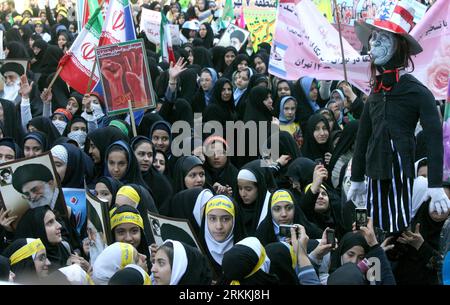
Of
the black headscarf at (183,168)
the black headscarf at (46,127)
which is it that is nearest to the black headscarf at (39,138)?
the black headscarf at (46,127)

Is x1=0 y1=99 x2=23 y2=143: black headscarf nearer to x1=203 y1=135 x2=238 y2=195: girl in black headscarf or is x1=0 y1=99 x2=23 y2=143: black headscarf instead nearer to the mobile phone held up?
x1=203 y1=135 x2=238 y2=195: girl in black headscarf

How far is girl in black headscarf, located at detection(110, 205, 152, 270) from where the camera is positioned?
5.70 meters

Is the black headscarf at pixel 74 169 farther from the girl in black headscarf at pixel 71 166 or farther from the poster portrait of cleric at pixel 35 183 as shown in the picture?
the poster portrait of cleric at pixel 35 183

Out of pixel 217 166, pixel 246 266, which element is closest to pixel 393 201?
pixel 246 266

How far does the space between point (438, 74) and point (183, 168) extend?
2301 millimetres

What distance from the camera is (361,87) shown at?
866 centimetres

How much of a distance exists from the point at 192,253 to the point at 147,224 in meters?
1.39

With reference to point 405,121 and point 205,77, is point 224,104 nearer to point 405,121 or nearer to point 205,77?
point 205,77

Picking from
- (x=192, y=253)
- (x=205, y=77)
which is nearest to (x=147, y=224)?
(x=192, y=253)

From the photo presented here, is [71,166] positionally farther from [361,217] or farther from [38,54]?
[38,54]

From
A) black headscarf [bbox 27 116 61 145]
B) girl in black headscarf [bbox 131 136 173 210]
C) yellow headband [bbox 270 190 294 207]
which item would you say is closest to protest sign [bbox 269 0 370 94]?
girl in black headscarf [bbox 131 136 173 210]

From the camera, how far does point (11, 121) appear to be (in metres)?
9.03

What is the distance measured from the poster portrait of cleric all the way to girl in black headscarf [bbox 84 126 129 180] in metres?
1.69

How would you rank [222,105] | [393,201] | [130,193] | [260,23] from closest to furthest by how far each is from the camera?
[393,201]
[130,193]
[222,105]
[260,23]
